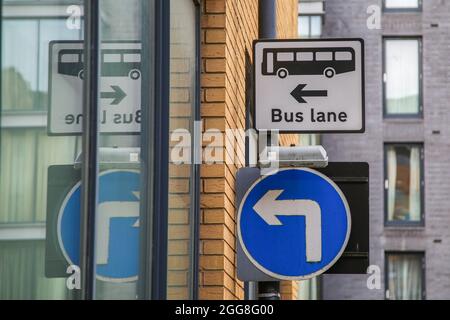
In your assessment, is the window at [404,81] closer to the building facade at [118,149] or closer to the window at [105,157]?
the building facade at [118,149]

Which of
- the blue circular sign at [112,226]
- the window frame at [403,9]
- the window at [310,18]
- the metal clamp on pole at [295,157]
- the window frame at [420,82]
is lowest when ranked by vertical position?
the blue circular sign at [112,226]

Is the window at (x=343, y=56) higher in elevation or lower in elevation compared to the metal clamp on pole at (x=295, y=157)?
higher

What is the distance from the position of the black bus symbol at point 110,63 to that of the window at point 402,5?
31195 millimetres

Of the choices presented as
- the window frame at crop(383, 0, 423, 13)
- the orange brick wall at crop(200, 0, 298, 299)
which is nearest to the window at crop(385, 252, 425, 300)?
the window frame at crop(383, 0, 423, 13)

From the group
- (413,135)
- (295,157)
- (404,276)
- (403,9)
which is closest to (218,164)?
(295,157)

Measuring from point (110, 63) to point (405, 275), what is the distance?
100ft

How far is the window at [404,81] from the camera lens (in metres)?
35.7

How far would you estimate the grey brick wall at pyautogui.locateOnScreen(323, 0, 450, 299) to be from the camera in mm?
34625

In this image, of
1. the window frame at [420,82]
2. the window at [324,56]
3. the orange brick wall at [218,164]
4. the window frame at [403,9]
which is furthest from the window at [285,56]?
the window frame at [403,9]

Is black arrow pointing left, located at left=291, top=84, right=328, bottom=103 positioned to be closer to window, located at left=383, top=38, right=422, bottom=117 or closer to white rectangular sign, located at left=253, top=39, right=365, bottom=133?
white rectangular sign, located at left=253, top=39, right=365, bottom=133

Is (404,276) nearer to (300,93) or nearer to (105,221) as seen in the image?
(300,93)

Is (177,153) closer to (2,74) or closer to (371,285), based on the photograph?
(371,285)
